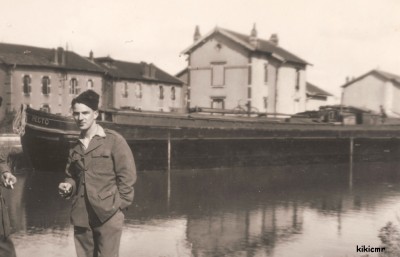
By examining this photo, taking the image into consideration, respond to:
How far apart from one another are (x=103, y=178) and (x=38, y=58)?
34936mm

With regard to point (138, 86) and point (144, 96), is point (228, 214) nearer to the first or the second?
point (138, 86)

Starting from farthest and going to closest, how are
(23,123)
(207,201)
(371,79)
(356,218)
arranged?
Answer: (371,79)
(23,123)
(207,201)
(356,218)

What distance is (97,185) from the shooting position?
368 cm

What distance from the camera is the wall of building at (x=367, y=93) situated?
39094 millimetres

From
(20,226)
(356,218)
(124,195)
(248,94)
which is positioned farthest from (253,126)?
(124,195)

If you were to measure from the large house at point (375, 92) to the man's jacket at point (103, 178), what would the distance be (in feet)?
115

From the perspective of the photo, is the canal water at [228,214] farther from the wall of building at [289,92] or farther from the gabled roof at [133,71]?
the gabled roof at [133,71]

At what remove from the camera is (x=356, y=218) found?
11.5 meters

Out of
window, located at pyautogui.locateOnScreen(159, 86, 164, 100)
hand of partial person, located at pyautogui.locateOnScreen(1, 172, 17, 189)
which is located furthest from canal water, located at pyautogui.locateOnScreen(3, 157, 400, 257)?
window, located at pyautogui.locateOnScreen(159, 86, 164, 100)

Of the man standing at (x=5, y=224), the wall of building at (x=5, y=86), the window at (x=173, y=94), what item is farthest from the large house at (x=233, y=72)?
the man standing at (x=5, y=224)

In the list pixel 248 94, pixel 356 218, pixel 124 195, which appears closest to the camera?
pixel 124 195

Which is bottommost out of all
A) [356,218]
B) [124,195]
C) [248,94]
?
[356,218]

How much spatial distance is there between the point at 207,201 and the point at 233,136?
346 inches

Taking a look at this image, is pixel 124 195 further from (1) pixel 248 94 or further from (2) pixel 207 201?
(1) pixel 248 94
